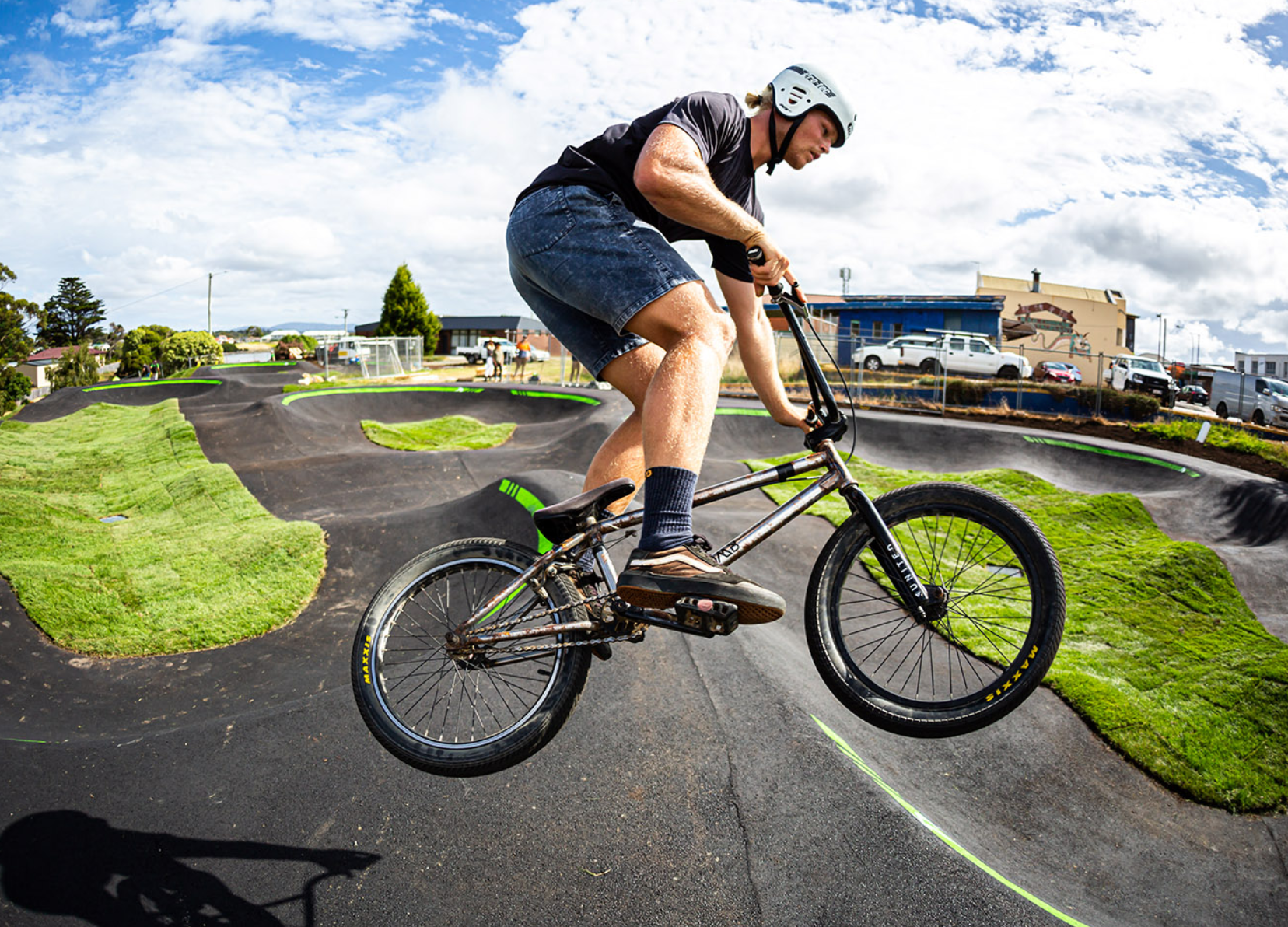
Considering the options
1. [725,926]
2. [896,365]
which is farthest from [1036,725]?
[896,365]

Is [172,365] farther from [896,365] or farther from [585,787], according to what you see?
[585,787]

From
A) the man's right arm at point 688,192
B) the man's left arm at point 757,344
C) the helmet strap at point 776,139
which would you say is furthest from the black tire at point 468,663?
the helmet strap at point 776,139

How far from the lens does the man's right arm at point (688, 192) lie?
2.34 m

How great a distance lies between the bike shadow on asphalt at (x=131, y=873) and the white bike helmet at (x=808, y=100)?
3.61m

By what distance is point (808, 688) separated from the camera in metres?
5.48

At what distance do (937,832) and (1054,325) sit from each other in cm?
5450

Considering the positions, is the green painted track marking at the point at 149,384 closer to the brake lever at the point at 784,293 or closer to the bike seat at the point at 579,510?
the bike seat at the point at 579,510

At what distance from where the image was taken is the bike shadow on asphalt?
3.12 metres

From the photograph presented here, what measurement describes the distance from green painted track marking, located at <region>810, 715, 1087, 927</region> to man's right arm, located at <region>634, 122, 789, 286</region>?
3125 mm

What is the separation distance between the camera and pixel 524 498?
306 inches

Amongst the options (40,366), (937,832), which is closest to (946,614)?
(937,832)

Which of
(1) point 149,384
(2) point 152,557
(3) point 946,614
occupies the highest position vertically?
(1) point 149,384

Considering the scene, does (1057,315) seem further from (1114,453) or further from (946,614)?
(946,614)

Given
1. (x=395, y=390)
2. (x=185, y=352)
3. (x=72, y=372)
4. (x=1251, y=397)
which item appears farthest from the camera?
(x=185, y=352)
